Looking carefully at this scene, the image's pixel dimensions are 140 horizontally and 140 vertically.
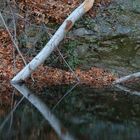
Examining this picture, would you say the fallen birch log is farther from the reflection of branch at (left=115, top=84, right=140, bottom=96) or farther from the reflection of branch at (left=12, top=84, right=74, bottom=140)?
the reflection of branch at (left=115, top=84, right=140, bottom=96)

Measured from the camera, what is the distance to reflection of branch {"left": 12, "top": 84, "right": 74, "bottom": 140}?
673 centimetres

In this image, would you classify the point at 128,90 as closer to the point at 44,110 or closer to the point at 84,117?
the point at 84,117

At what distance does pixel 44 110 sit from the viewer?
8.24 meters

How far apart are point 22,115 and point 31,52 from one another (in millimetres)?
5121

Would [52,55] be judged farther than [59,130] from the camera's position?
Yes

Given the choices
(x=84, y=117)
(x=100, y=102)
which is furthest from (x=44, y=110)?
(x=100, y=102)

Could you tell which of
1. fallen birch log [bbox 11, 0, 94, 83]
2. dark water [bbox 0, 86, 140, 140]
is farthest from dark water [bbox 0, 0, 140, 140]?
fallen birch log [bbox 11, 0, 94, 83]

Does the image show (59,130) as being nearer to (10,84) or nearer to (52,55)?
(10,84)

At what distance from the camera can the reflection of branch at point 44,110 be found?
265 inches

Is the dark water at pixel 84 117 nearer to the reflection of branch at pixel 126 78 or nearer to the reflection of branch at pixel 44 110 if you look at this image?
the reflection of branch at pixel 44 110

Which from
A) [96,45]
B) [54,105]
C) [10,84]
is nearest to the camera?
[54,105]

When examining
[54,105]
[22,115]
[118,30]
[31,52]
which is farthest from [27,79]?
[118,30]

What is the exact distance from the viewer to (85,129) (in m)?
7.12

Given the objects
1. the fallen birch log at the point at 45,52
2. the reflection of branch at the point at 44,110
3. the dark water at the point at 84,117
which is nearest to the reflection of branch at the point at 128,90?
the dark water at the point at 84,117
